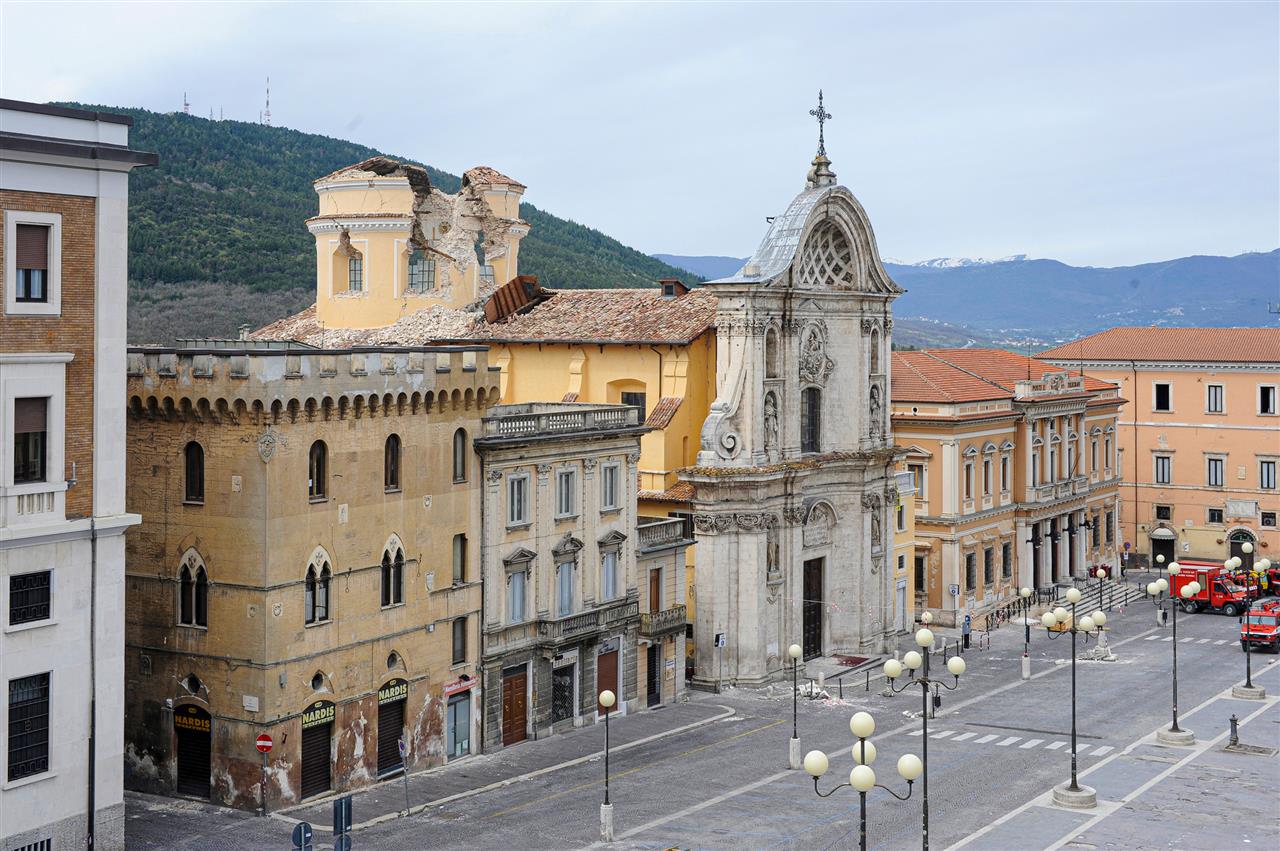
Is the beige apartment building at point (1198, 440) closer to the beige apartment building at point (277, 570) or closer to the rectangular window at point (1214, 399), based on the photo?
the rectangular window at point (1214, 399)

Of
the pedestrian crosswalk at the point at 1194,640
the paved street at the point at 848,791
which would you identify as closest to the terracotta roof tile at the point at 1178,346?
the pedestrian crosswalk at the point at 1194,640

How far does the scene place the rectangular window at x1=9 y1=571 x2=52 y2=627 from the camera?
3397cm

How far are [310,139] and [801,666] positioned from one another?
97612 millimetres

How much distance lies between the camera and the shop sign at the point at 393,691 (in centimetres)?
4478

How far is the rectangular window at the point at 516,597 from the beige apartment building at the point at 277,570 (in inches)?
165

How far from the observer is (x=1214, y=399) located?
318 feet

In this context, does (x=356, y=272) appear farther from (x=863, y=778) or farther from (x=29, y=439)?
(x=863, y=778)

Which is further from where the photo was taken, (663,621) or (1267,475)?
(1267,475)

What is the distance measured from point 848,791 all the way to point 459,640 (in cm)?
1279

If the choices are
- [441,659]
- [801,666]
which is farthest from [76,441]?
[801,666]

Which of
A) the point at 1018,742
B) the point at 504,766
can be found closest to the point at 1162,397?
the point at 1018,742

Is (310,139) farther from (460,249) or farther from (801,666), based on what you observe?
(801,666)

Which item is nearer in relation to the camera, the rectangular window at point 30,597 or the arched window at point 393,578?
the rectangular window at point 30,597

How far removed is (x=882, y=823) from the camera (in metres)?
41.8
